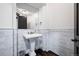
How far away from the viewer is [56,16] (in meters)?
1.80

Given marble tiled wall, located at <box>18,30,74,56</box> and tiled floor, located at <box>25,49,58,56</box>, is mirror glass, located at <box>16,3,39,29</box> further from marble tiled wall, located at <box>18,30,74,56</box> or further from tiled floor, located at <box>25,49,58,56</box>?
tiled floor, located at <box>25,49,58,56</box>

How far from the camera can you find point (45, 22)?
181 centimetres

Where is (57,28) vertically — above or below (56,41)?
above

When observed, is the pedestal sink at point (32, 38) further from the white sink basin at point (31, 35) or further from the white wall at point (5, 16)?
the white wall at point (5, 16)

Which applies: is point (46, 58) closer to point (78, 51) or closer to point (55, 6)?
point (78, 51)

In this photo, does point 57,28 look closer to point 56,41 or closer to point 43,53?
point 56,41

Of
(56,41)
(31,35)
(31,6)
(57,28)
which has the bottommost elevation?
(56,41)

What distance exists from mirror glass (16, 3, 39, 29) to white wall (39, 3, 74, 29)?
4.1 inches

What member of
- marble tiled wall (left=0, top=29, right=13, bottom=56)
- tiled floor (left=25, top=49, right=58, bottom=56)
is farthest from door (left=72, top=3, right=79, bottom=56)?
marble tiled wall (left=0, top=29, right=13, bottom=56)

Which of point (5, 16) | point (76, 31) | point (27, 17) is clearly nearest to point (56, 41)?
point (76, 31)

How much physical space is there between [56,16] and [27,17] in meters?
0.49

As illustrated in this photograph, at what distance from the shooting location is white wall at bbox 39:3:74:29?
5.80 feet

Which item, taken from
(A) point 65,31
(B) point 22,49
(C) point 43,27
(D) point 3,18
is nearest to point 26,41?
(B) point 22,49

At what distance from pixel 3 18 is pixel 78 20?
4.09 feet
